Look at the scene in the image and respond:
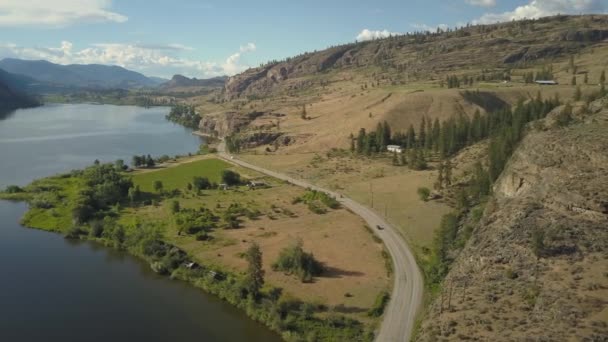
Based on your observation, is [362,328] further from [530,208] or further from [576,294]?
[530,208]

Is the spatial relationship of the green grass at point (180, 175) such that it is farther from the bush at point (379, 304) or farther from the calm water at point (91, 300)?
the bush at point (379, 304)

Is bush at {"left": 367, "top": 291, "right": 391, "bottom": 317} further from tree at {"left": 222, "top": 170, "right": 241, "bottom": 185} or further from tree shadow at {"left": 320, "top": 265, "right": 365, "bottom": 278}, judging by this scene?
tree at {"left": 222, "top": 170, "right": 241, "bottom": 185}

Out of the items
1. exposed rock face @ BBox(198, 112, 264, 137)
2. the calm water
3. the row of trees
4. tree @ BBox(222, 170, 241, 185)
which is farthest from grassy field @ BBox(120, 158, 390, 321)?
exposed rock face @ BBox(198, 112, 264, 137)

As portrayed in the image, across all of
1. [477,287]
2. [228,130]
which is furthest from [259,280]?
[228,130]

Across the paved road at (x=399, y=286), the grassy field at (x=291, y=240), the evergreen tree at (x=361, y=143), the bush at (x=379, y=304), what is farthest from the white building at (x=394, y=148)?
the bush at (x=379, y=304)

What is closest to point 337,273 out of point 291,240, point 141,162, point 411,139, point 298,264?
A: point 298,264

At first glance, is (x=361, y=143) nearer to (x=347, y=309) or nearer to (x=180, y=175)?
(x=180, y=175)

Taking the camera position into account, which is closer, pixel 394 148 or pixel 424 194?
pixel 424 194
